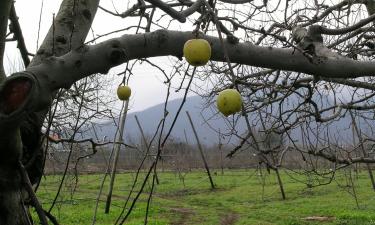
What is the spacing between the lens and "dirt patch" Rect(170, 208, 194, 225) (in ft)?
34.6

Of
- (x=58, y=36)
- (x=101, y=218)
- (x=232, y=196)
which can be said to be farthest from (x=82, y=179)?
(x=58, y=36)

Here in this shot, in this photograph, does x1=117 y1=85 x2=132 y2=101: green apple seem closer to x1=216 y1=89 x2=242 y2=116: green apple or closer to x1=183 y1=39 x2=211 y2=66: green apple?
x1=183 y1=39 x2=211 y2=66: green apple

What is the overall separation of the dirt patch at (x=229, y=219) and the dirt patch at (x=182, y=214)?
0.86m

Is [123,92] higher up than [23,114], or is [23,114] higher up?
[123,92]

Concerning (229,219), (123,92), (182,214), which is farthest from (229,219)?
(123,92)

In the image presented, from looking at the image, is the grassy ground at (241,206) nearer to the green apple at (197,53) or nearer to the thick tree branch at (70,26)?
the thick tree branch at (70,26)

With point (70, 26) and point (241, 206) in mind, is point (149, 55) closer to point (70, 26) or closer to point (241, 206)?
point (70, 26)

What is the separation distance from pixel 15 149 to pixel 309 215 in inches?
396

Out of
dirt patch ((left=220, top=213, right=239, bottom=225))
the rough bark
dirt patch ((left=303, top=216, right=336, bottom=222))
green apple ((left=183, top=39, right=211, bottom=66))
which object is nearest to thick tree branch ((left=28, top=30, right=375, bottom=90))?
the rough bark

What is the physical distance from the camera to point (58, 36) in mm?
2375

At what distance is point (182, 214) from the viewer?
11.8 m

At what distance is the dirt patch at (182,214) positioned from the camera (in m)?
10.5

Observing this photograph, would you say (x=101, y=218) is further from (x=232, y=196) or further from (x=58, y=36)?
(x=58, y=36)

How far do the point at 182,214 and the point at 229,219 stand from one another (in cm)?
148
